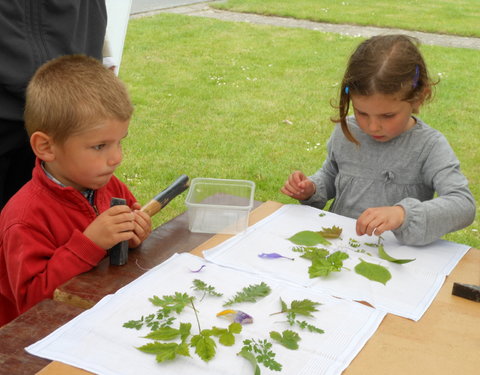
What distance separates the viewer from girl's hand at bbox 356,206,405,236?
6.28 feet

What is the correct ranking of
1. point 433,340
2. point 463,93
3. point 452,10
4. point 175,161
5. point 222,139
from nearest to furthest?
point 433,340, point 175,161, point 222,139, point 463,93, point 452,10

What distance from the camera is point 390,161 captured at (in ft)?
7.71

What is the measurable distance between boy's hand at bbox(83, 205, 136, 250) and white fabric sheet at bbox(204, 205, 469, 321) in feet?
0.79

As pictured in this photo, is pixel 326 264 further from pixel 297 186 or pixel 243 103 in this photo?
pixel 243 103

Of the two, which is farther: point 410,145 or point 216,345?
point 410,145

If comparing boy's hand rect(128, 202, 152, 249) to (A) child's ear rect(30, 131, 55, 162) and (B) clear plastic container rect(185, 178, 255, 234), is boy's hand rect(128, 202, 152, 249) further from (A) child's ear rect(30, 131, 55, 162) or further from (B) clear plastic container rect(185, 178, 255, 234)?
(A) child's ear rect(30, 131, 55, 162)

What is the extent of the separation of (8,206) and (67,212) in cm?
17

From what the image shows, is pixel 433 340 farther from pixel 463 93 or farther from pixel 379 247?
pixel 463 93

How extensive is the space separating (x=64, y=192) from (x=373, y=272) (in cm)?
91

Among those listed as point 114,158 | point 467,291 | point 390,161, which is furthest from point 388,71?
point 114,158

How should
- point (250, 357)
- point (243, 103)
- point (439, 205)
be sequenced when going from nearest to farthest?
1. point (250, 357)
2. point (439, 205)
3. point (243, 103)

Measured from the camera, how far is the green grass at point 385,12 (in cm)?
1030

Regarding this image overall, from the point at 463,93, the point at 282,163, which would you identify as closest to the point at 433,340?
the point at 282,163

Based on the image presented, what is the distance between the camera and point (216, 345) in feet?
4.43
